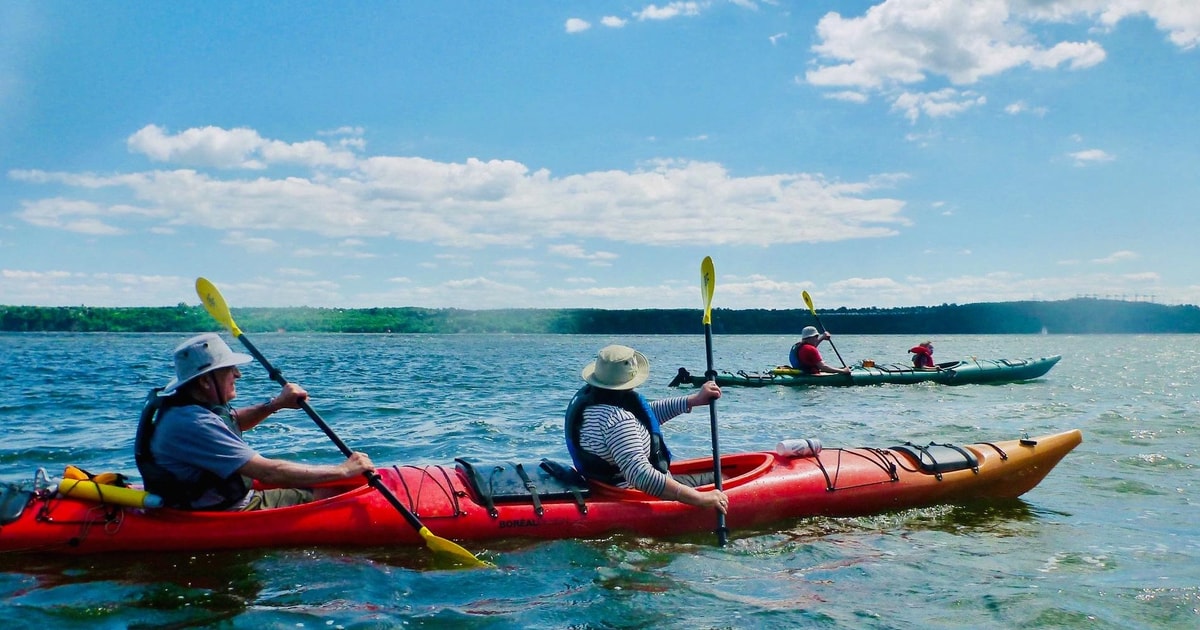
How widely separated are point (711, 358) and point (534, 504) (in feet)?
7.20

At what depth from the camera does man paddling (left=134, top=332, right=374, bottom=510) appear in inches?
196

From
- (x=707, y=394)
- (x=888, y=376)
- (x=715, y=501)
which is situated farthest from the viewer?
(x=888, y=376)

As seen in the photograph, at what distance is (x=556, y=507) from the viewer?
6.10m

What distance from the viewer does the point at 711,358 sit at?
24.4ft

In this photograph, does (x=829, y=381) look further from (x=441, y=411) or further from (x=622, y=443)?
(x=622, y=443)

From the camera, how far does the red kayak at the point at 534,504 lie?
534cm

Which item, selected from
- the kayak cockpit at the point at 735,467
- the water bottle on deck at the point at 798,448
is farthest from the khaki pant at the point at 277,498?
the water bottle on deck at the point at 798,448

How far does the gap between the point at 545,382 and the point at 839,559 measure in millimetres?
18373

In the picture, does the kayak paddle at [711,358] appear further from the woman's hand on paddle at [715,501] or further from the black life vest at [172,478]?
the black life vest at [172,478]

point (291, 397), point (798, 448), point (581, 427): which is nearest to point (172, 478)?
point (291, 397)

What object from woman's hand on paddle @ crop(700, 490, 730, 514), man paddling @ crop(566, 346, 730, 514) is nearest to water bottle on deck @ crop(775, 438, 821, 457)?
man paddling @ crop(566, 346, 730, 514)

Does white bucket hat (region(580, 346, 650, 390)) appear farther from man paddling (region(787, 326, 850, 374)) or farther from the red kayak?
man paddling (region(787, 326, 850, 374))

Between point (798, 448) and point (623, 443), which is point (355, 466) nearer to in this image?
point (623, 443)

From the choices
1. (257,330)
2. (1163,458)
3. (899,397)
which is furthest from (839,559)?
(257,330)
